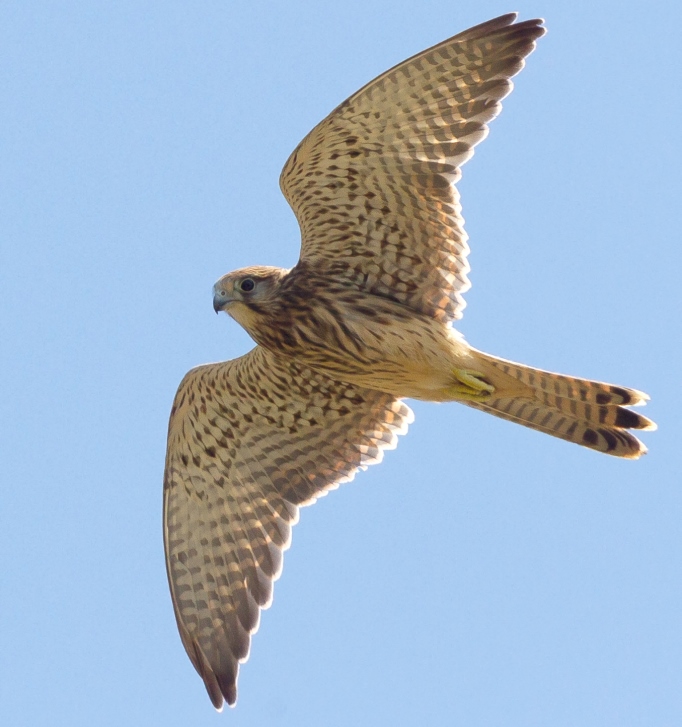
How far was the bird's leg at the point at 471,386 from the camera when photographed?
8.11 metres

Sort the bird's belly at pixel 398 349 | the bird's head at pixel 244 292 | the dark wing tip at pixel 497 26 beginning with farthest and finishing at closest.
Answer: the bird's head at pixel 244 292, the bird's belly at pixel 398 349, the dark wing tip at pixel 497 26

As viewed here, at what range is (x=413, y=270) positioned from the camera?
26.8ft

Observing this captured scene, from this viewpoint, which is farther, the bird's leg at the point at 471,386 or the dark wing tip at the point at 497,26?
the bird's leg at the point at 471,386

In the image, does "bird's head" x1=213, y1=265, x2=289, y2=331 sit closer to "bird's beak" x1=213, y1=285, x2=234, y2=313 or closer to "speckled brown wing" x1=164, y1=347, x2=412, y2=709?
"bird's beak" x1=213, y1=285, x2=234, y2=313

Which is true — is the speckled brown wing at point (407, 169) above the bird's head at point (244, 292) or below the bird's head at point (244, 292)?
above

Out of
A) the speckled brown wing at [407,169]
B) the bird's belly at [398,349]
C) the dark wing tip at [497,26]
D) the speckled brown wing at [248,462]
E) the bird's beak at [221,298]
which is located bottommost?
the speckled brown wing at [248,462]

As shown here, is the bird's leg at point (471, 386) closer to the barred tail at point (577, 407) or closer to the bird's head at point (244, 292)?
the barred tail at point (577, 407)

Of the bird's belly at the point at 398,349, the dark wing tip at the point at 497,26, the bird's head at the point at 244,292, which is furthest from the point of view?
the bird's head at the point at 244,292

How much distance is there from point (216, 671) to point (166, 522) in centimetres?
112

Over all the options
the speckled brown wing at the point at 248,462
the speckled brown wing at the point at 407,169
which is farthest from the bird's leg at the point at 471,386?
the speckled brown wing at the point at 248,462

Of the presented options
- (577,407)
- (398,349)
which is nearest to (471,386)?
(398,349)

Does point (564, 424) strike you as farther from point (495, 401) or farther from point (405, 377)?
point (405, 377)

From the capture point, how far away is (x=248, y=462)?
9016mm

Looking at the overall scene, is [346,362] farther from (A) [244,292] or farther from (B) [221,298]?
(B) [221,298]
